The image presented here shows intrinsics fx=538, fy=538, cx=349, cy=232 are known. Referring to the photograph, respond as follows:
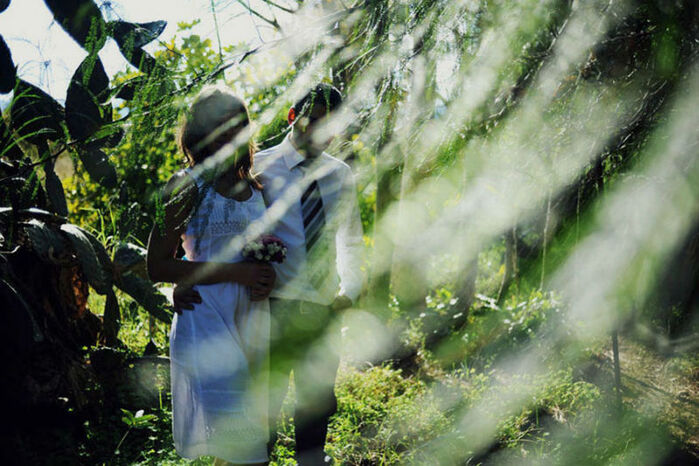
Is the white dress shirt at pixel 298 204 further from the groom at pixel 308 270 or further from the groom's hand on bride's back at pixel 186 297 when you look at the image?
the groom's hand on bride's back at pixel 186 297

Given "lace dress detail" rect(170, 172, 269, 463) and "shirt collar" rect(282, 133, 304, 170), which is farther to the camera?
"shirt collar" rect(282, 133, 304, 170)

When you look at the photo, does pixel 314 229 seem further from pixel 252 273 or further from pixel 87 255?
pixel 87 255

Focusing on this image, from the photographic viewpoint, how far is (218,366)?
1949 mm

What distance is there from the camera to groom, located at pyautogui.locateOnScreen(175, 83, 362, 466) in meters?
2.24

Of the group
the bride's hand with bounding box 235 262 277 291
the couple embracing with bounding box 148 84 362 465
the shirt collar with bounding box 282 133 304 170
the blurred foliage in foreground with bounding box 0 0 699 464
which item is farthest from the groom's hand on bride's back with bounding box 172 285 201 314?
the shirt collar with bounding box 282 133 304 170

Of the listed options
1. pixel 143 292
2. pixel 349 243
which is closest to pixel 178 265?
pixel 349 243

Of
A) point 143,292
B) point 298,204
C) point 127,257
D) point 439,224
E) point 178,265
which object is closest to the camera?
point 178,265

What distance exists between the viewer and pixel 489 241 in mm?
5977

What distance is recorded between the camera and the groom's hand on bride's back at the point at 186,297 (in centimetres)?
196

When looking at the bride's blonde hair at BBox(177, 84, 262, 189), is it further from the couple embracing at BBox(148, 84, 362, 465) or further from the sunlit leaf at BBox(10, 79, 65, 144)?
the sunlit leaf at BBox(10, 79, 65, 144)

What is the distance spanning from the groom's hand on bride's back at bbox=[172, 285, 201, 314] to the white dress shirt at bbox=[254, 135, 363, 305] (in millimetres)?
366

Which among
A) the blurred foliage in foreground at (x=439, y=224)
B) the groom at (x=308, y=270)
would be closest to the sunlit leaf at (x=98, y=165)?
the blurred foliage in foreground at (x=439, y=224)

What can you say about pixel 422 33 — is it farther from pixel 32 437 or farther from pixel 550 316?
pixel 550 316

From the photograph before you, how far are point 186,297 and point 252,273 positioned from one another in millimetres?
251
